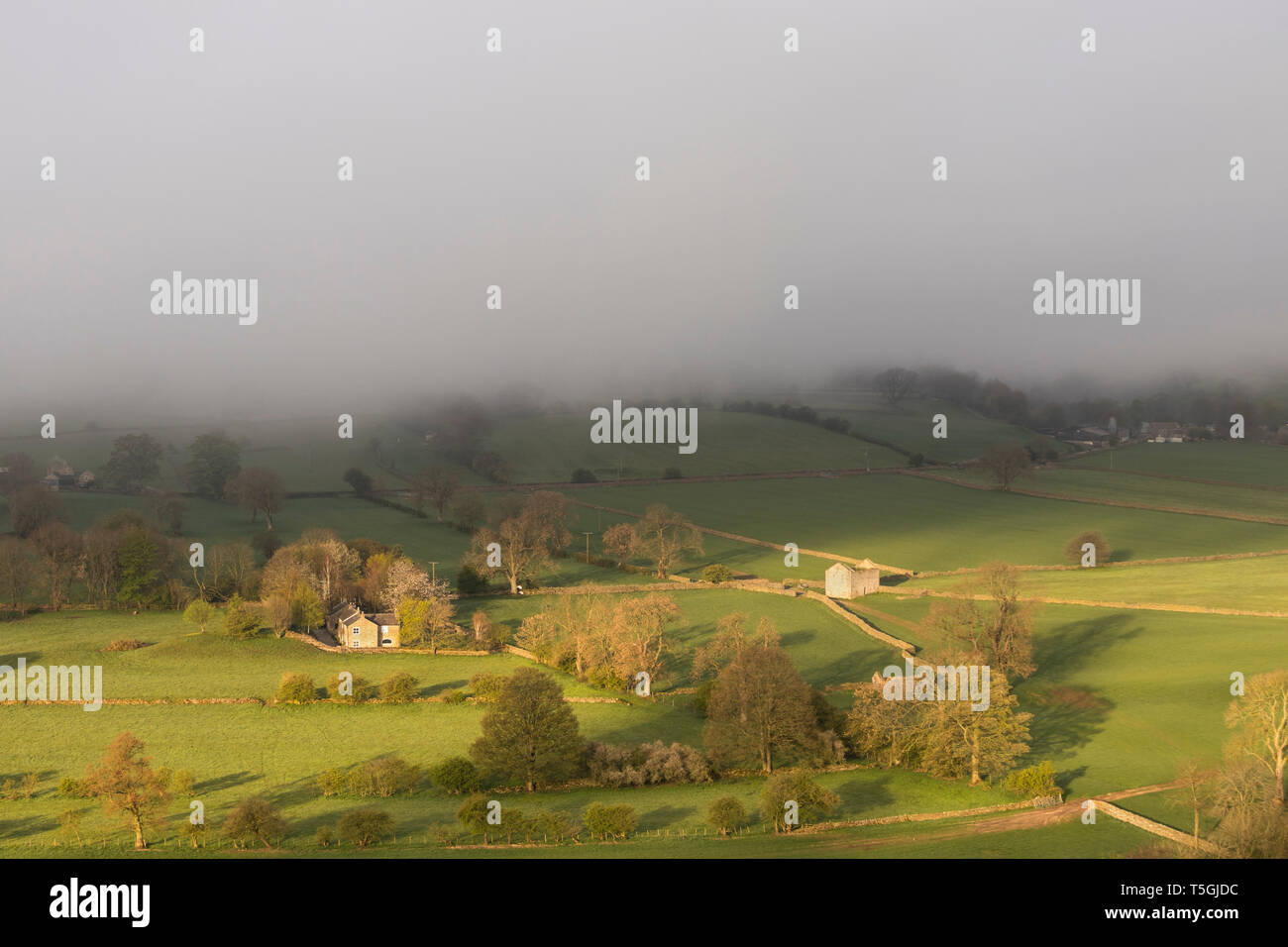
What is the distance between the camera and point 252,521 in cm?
11238

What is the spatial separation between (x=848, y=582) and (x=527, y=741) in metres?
41.3

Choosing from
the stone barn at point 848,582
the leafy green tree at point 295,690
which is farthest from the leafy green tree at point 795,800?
the stone barn at point 848,582

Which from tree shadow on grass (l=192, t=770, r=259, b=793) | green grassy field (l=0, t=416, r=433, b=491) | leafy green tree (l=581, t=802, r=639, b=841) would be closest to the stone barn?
leafy green tree (l=581, t=802, r=639, b=841)

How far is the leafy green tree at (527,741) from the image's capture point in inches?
1854

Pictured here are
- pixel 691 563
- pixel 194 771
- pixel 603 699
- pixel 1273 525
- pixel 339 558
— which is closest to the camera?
pixel 194 771

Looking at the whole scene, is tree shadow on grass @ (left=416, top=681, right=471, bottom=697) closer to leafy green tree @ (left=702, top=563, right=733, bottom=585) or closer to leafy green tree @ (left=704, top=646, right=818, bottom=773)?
leafy green tree @ (left=704, top=646, right=818, bottom=773)

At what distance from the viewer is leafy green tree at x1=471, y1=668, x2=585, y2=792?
155 ft

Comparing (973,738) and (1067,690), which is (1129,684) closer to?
(1067,690)

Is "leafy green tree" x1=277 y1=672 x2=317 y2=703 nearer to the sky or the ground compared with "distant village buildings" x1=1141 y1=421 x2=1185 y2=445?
nearer to the ground

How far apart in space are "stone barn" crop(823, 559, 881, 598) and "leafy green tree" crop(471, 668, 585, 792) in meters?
38.6

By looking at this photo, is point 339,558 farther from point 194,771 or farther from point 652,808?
point 652,808

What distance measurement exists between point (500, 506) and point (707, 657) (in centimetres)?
Answer: 4988

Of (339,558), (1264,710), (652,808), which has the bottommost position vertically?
(652,808)

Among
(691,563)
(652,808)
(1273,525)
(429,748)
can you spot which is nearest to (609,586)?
(691,563)
